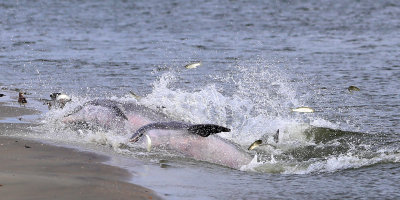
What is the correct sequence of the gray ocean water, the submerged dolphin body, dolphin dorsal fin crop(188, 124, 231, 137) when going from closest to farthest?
the gray ocean water
dolphin dorsal fin crop(188, 124, 231, 137)
the submerged dolphin body

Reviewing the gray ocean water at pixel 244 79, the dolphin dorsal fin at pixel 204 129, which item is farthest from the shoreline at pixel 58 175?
the dolphin dorsal fin at pixel 204 129

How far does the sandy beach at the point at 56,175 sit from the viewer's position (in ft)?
24.8

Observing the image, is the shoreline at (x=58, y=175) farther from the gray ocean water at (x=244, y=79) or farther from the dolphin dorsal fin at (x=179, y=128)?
the dolphin dorsal fin at (x=179, y=128)

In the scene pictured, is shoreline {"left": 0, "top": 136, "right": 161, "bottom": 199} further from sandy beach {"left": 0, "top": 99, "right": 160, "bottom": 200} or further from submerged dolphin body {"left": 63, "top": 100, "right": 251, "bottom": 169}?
submerged dolphin body {"left": 63, "top": 100, "right": 251, "bottom": 169}

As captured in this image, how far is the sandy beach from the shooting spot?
24.8 feet

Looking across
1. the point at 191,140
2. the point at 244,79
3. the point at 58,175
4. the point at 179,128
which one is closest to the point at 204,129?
the point at 191,140

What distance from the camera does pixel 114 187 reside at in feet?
26.0

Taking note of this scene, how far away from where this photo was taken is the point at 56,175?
27.0ft

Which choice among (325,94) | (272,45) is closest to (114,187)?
(325,94)

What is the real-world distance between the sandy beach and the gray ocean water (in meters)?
0.38

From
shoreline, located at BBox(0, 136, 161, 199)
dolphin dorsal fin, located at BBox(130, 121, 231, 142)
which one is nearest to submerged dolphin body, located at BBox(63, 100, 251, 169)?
dolphin dorsal fin, located at BBox(130, 121, 231, 142)

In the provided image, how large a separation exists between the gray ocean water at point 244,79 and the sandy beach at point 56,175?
1.25 ft

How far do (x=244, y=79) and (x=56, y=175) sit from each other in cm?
1080

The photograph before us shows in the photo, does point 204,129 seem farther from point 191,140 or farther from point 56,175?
point 56,175
